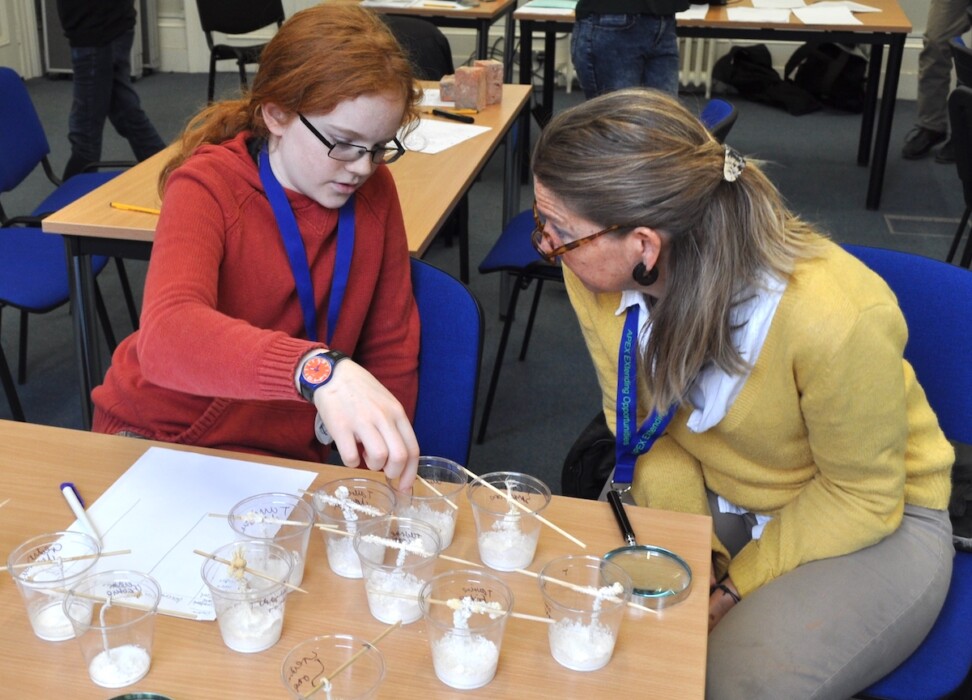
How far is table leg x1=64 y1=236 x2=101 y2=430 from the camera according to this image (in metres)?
2.23

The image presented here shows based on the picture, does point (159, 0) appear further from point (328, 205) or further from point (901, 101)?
point (328, 205)

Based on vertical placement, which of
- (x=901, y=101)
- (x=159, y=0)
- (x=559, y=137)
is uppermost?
(x=559, y=137)

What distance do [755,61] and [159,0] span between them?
13.6 feet

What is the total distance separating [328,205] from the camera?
63.0 inches

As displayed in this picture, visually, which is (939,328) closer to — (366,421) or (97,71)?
(366,421)

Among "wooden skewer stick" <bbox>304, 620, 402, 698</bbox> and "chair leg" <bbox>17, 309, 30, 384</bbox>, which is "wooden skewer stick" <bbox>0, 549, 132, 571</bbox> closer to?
"wooden skewer stick" <bbox>304, 620, 402, 698</bbox>

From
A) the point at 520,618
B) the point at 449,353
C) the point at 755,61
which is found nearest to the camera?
the point at 520,618

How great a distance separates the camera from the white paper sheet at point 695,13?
4.34 metres

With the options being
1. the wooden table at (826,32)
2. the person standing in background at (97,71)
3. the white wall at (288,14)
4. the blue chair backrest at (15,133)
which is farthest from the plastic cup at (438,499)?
the white wall at (288,14)

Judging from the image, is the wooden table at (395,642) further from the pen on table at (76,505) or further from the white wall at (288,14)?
the white wall at (288,14)

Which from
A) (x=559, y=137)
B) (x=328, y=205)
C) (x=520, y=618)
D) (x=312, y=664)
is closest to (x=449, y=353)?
(x=328, y=205)

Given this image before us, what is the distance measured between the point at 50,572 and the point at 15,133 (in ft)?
7.50

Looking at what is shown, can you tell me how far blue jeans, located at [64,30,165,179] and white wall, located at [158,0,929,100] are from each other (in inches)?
105

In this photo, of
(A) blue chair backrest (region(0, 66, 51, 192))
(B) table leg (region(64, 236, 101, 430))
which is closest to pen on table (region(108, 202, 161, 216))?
(B) table leg (region(64, 236, 101, 430))
